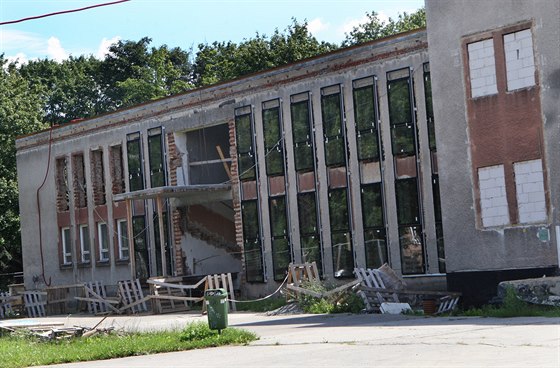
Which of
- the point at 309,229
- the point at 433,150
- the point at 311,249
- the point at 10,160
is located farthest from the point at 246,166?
the point at 10,160

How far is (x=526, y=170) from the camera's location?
23312 millimetres

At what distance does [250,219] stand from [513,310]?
13663 mm

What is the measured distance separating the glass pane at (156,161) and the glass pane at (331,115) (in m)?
8.40

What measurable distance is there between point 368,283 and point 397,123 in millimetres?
5334

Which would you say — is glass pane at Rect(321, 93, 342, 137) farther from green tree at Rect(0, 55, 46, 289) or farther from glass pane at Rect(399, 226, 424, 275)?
green tree at Rect(0, 55, 46, 289)

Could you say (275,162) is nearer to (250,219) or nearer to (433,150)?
(250,219)

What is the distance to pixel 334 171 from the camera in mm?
30797

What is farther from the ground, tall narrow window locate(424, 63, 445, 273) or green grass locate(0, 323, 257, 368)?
tall narrow window locate(424, 63, 445, 273)

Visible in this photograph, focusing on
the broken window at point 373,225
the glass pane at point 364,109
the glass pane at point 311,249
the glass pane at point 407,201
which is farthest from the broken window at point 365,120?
the glass pane at point 311,249

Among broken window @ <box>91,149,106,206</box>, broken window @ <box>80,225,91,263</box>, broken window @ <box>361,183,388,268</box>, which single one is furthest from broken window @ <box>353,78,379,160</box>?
broken window @ <box>80,225,91,263</box>

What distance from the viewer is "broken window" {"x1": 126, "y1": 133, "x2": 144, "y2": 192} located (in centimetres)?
3784

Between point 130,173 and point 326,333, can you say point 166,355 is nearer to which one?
point 326,333

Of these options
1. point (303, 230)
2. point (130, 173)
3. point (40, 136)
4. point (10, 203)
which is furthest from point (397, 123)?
point (10, 203)

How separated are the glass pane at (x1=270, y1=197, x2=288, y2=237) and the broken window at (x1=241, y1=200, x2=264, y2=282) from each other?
2.41 feet
